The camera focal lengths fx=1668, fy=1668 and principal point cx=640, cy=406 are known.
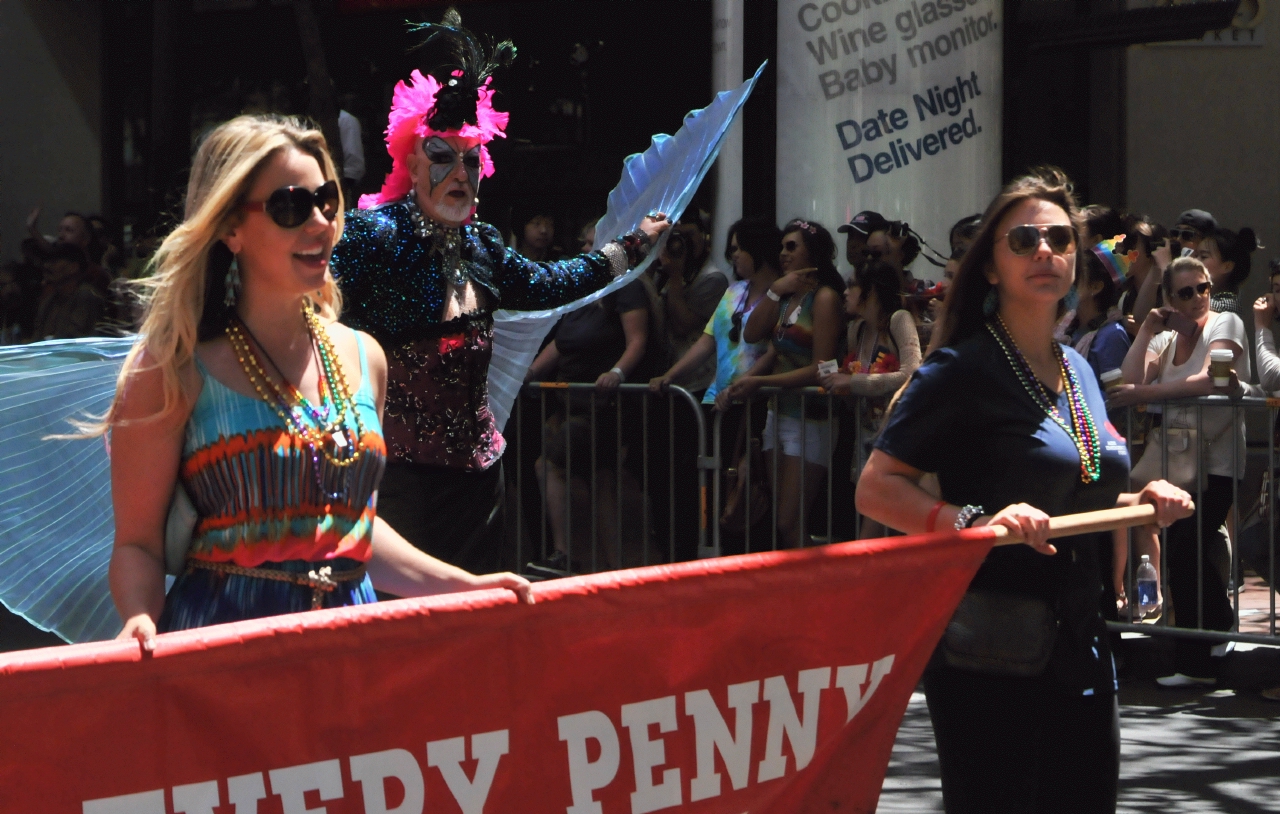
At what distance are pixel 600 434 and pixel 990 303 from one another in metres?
5.09

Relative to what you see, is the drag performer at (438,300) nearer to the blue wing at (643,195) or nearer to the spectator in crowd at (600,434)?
the blue wing at (643,195)

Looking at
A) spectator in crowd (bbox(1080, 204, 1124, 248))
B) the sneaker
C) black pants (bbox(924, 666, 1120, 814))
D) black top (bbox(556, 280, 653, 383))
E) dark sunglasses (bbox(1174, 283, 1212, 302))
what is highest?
spectator in crowd (bbox(1080, 204, 1124, 248))

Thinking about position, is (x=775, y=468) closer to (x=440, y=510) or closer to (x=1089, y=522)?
(x=440, y=510)

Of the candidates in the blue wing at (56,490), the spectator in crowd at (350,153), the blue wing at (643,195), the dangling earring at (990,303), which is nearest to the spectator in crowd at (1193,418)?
the blue wing at (643,195)

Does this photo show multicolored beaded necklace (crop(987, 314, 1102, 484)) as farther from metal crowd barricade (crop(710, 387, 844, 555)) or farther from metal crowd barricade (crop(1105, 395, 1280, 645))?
metal crowd barricade (crop(710, 387, 844, 555))

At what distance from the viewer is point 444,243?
4961mm

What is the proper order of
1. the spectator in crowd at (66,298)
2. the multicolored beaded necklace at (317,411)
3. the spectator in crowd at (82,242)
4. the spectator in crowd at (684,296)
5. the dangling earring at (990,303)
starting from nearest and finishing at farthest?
the multicolored beaded necklace at (317,411) → the dangling earring at (990,303) → the spectator in crowd at (684,296) → the spectator in crowd at (66,298) → the spectator in crowd at (82,242)

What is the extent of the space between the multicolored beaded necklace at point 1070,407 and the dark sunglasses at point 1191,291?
161 inches

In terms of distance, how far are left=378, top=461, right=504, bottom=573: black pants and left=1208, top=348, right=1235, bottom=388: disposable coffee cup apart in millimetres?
3782

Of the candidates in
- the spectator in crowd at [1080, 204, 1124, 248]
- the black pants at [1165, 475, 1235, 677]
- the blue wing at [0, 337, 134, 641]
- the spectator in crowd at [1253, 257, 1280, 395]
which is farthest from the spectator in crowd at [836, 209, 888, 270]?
the blue wing at [0, 337, 134, 641]

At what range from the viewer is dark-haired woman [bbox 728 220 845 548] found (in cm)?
801

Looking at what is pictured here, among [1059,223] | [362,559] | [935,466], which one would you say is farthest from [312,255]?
[1059,223]

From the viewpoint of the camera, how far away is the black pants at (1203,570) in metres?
7.34

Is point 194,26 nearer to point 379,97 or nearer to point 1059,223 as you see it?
point 379,97
